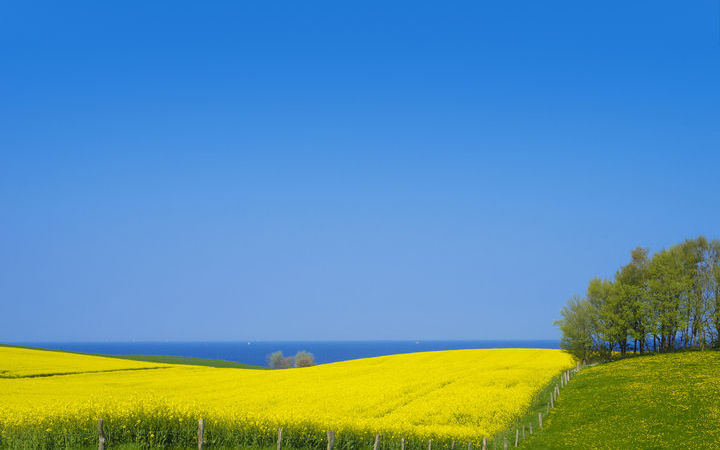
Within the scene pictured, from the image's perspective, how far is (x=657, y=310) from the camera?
224 feet

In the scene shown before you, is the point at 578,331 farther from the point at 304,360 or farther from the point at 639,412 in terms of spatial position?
the point at 304,360

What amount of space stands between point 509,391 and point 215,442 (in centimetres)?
2415

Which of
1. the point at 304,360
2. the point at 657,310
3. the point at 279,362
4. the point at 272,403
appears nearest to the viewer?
the point at 272,403

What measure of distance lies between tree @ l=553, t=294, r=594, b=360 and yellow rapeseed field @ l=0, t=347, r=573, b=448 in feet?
10.4

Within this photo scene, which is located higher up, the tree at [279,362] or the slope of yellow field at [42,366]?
the slope of yellow field at [42,366]

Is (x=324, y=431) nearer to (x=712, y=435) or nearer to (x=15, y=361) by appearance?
(x=712, y=435)

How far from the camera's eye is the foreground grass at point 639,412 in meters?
25.2

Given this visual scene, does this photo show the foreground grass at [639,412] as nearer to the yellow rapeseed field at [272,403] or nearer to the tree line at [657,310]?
the yellow rapeseed field at [272,403]

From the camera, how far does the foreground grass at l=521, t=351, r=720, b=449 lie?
82.7 ft

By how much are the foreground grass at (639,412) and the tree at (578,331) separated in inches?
764

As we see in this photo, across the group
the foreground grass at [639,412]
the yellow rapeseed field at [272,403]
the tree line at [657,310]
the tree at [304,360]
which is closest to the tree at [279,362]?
the tree at [304,360]

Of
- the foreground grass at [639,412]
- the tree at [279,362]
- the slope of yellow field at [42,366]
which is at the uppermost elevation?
→ the foreground grass at [639,412]

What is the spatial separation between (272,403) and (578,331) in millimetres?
47478

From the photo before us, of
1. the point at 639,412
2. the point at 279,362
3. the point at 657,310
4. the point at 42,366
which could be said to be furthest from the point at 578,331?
the point at 279,362
